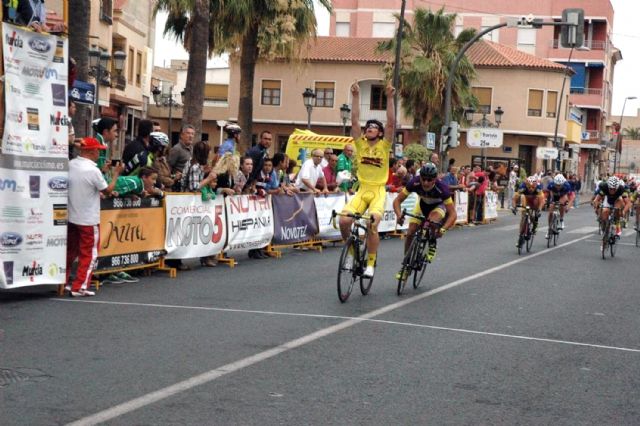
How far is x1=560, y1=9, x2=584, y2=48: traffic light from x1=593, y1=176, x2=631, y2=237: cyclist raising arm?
690 cm

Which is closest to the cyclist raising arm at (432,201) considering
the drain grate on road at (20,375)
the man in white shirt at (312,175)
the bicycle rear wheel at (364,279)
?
the bicycle rear wheel at (364,279)

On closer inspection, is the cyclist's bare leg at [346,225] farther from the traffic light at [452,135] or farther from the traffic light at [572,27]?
the traffic light at [452,135]

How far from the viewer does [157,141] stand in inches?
565

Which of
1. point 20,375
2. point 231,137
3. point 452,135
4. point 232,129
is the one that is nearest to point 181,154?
point 232,129

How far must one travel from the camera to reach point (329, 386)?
23.8 feet

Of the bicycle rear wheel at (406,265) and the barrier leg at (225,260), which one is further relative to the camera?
the barrier leg at (225,260)

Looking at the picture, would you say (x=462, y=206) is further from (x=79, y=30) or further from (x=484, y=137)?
(x=79, y=30)

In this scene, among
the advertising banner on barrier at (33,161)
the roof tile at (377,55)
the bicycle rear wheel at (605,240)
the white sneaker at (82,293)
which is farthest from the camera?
the roof tile at (377,55)

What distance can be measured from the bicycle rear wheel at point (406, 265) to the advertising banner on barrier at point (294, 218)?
5.34 meters

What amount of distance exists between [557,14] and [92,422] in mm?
82242

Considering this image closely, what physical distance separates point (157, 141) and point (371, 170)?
3.33m

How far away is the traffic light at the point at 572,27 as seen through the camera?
2781 cm

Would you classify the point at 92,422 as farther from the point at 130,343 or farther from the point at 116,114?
the point at 116,114

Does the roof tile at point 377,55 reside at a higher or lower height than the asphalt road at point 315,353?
higher
